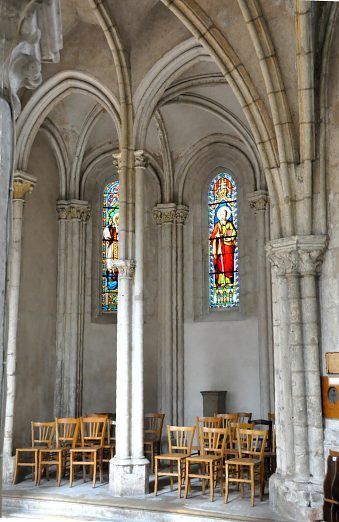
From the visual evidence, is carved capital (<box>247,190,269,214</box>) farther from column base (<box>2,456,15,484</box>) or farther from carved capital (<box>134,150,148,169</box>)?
column base (<box>2,456,15,484</box>)

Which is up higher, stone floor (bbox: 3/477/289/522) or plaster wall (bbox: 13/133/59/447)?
plaster wall (bbox: 13/133/59/447)

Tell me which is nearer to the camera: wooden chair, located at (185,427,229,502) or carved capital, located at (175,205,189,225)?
wooden chair, located at (185,427,229,502)

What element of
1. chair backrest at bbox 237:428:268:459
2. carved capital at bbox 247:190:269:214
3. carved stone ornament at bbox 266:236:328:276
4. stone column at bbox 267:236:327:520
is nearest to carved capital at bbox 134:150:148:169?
stone column at bbox 267:236:327:520

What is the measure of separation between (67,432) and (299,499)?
570 cm

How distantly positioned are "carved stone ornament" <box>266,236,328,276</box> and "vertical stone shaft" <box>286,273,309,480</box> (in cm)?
13

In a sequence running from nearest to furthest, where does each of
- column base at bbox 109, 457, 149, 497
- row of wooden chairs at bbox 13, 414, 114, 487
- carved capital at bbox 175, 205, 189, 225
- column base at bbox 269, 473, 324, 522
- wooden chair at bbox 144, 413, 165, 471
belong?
1. column base at bbox 269, 473, 324, 522
2. column base at bbox 109, 457, 149, 497
3. row of wooden chairs at bbox 13, 414, 114, 487
4. wooden chair at bbox 144, 413, 165, 471
5. carved capital at bbox 175, 205, 189, 225

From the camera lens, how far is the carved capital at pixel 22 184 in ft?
39.7

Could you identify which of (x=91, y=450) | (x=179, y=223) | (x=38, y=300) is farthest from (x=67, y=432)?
(x=179, y=223)

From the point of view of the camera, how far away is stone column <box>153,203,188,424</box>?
14.2 m

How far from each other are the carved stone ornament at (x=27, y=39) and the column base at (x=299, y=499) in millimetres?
6787

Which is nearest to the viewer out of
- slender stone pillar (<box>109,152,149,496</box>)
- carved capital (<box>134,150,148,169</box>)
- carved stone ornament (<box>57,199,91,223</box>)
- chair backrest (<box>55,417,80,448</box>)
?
slender stone pillar (<box>109,152,149,496</box>)

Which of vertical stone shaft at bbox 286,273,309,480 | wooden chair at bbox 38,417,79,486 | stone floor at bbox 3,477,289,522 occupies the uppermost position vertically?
vertical stone shaft at bbox 286,273,309,480

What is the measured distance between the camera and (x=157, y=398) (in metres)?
14.6

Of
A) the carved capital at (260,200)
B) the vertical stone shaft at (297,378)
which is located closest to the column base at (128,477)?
the vertical stone shaft at (297,378)
